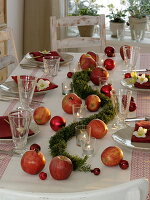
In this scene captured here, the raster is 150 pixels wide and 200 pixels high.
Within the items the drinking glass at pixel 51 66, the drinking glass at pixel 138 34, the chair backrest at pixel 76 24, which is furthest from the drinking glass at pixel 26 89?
the drinking glass at pixel 138 34

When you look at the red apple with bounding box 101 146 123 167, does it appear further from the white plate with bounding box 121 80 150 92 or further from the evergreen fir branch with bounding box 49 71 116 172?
the white plate with bounding box 121 80 150 92

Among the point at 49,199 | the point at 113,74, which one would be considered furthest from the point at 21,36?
the point at 49,199

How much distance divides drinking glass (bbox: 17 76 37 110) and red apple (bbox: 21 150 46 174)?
0.46 meters

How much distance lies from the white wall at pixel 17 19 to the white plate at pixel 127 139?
93.0 inches

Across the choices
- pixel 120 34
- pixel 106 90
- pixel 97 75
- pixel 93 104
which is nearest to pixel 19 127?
pixel 93 104

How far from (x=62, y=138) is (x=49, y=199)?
58 cm

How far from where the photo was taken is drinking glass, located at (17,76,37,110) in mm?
1635

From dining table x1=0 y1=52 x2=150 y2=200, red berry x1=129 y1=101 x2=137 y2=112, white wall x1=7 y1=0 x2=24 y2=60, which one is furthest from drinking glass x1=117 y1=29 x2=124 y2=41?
red berry x1=129 y1=101 x2=137 y2=112

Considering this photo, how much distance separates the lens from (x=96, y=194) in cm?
83

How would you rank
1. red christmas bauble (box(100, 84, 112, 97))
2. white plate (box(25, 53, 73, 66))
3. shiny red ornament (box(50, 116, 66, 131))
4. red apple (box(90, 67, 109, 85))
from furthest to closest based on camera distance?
white plate (box(25, 53, 73, 66)) < red apple (box(90, 67, 109, 85)) < red christmas bauble (box(100, 84, 112, 97)) < shiny red ornament (box(50, 116, 66, 131))

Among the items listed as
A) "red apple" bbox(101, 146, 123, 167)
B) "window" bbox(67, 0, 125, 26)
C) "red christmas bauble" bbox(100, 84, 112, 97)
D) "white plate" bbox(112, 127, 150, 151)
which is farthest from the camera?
"window" bbox(67, 0, 125, 26)

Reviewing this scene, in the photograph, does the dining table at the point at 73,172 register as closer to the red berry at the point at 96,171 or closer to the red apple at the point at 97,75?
the red berry at the point at 96,171

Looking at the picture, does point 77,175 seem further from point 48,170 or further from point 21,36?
point 21,36

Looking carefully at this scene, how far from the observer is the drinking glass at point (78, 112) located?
158 centimetres
